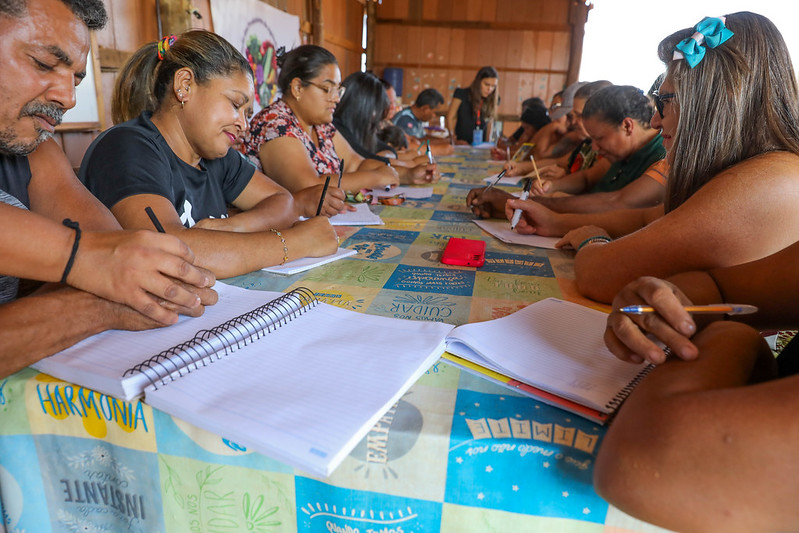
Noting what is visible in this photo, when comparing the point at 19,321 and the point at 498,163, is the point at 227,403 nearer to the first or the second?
the point at 19,321

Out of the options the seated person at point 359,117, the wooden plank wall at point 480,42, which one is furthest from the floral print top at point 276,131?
the wooden plank wall at point 480,42

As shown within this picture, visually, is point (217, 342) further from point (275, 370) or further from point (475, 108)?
point (475, 108)

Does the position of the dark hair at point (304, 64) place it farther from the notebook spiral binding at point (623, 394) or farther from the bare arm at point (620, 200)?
the notebook spiral binding at point (623, 394)

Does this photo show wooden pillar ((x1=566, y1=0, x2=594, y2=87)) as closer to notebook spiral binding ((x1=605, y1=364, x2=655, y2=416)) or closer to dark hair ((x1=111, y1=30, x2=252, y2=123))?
dark hair ((x1=111, y1=30, x2=252, y2=123))

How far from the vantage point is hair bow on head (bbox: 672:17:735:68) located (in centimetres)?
92

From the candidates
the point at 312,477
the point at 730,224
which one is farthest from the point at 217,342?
the point at 730,224

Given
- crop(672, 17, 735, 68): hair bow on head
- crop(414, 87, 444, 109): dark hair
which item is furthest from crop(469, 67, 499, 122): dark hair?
crop(672, 17, 735, 68): hair bow on head

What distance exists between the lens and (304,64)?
7.20 feet

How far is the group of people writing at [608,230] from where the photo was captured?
0.44 metres

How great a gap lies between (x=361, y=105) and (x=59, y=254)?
259cm

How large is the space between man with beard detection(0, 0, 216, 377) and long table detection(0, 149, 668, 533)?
0.26 feet

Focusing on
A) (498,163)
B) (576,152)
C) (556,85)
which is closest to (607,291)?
(576,152)

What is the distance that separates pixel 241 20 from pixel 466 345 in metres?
4.44

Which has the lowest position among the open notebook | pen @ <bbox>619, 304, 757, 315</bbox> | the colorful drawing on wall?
the open notebook
